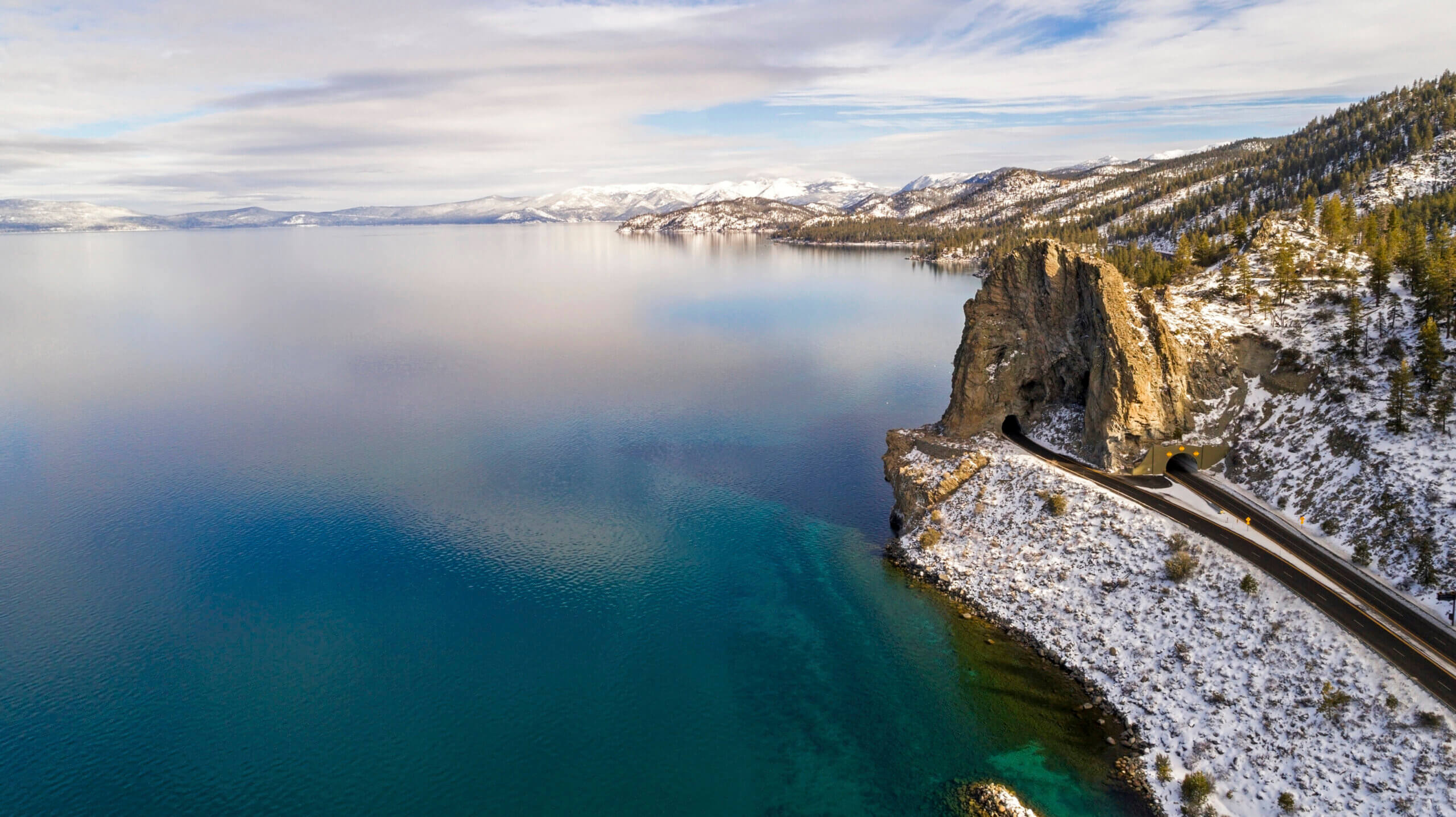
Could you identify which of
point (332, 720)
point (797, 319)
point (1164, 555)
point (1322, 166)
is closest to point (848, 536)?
point (1164, 555)

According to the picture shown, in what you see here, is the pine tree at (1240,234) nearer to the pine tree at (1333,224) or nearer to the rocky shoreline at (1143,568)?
the pine tree at (1333,224)

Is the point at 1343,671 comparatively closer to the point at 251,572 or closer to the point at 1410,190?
the point at 251,572

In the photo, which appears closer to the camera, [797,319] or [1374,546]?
[1374,546]

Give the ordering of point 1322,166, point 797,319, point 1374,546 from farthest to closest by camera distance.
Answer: point 1322,166, point 797,319, point 1374,546

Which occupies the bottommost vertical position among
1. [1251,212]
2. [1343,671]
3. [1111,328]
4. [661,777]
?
[661,777]

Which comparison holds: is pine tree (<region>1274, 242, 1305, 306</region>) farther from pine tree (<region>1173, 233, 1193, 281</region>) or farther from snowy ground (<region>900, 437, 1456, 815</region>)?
snowy ground (<region>900, 437, 1456, 815</region>)

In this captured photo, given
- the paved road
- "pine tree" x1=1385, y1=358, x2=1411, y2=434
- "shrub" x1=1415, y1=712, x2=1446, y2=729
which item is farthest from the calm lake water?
"pine tree" x1=1385, y1=358, x2=1411, y2=434

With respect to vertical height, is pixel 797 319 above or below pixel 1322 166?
below

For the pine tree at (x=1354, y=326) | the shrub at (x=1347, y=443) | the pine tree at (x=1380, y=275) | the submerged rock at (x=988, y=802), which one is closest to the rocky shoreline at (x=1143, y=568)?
the pine tree at (x=1354, y=326)
